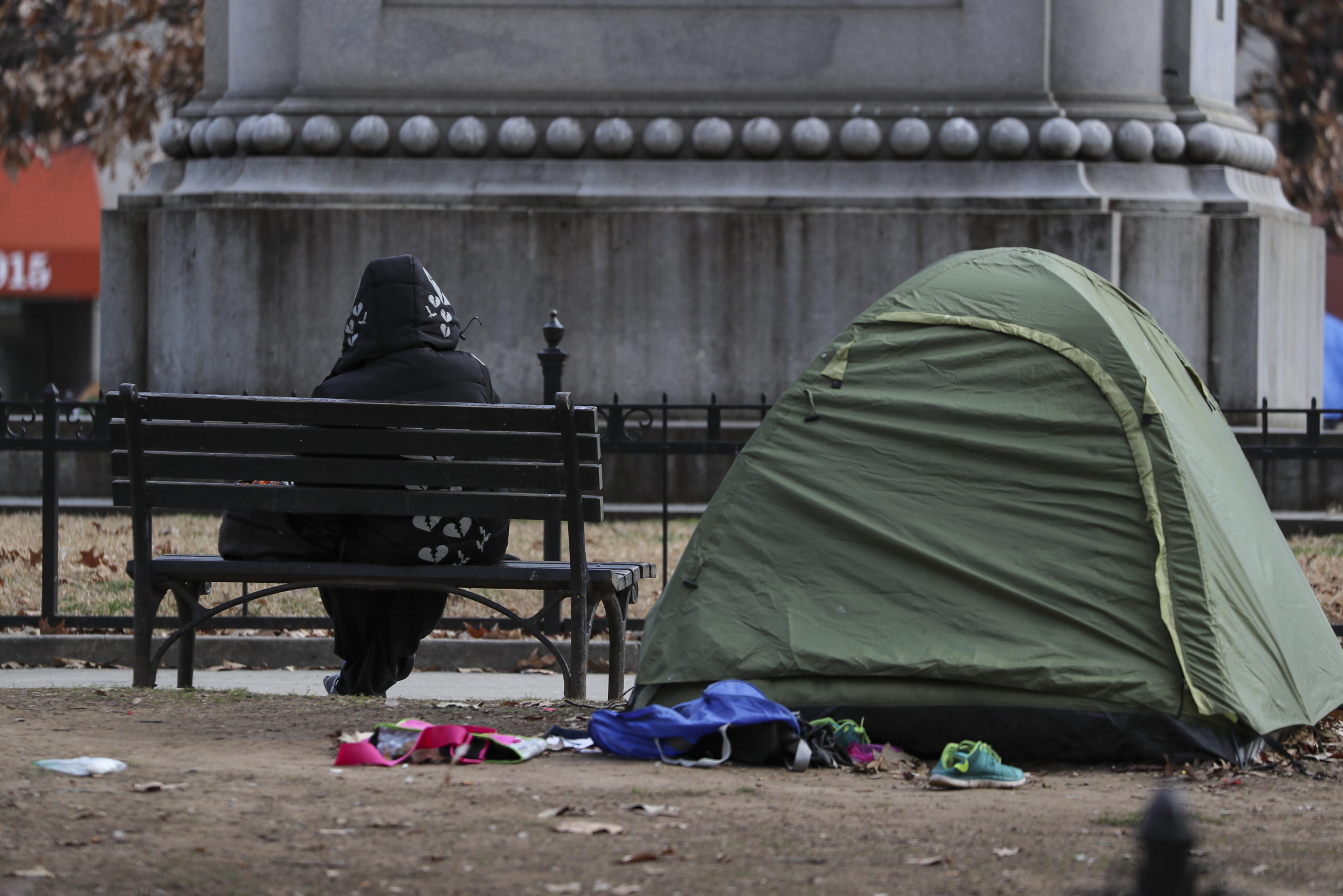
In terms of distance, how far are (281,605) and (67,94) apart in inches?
460

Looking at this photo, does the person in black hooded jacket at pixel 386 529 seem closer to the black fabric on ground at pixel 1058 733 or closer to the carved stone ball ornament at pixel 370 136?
the black fabric on ground at pixel 1058 733

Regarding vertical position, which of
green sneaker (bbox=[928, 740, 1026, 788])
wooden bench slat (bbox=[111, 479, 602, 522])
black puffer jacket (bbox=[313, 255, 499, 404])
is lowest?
green sneaker (bbox=[928, 740, 1026, 788])

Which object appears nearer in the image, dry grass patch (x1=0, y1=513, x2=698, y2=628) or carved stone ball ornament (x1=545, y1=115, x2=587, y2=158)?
dry grass patch (x1=0, y1=513, x2=698, y2=628)

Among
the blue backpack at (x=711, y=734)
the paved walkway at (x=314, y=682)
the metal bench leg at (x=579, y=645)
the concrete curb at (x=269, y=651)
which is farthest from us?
the concrete curb at (x=269, y=651)

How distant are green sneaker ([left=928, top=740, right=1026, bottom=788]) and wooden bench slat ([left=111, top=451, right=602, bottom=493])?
1477mm

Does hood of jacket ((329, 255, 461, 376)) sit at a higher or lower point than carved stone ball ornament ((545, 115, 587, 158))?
lower

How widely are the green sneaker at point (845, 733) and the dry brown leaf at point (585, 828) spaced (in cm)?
104

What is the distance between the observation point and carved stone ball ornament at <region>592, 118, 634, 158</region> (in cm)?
1092

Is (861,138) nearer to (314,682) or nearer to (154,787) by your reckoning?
(314,682)

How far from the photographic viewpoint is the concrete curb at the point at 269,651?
7.04 metres

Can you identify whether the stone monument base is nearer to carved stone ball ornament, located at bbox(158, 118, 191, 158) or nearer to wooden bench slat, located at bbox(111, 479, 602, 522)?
carved stone ball ornament, located at bbox(158, 118, 191, 158)

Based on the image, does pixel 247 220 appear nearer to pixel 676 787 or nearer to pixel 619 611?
pixel 619 611

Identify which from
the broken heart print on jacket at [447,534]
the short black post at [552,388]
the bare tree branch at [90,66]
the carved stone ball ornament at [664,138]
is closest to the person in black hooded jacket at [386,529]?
the broken heart print on jacket at [447,534]

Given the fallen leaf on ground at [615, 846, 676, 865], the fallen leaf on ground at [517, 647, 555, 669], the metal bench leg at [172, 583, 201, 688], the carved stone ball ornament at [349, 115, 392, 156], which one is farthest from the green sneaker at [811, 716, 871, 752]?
the carved stone ball ornament at [349, 115, 392, 156]
